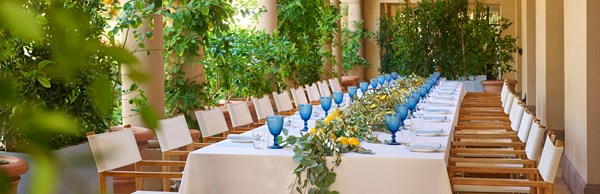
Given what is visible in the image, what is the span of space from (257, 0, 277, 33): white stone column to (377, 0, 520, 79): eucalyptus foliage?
451 cm

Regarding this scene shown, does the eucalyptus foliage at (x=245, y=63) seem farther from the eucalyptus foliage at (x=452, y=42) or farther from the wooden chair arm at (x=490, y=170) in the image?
the eucalyptus foliage at (x=452, y=42)

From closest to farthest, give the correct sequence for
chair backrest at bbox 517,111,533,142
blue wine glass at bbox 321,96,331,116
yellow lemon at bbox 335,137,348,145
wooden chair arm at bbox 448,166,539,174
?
yellow lemon at bbox 335,137,348,145
wooden chair arm at bbox 448,166,539,174
chair backrest at bbox 517,111,533,142
blue wine glass at bbox 321,96,331,116

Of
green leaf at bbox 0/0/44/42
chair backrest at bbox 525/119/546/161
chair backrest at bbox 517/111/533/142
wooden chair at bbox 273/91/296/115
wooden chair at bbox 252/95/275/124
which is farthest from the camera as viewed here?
wooden chair at bbox 273/91/296/115

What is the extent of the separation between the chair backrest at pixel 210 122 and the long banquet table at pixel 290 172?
1.54m

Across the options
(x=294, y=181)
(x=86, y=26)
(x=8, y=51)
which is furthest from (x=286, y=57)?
(x=86, y=26)

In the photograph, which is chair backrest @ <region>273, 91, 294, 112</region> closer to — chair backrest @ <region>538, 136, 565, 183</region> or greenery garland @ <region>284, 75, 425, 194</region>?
greenery garland @ <region>284, 75, 425, 194</region>

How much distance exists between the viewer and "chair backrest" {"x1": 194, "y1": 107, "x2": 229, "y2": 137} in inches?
235

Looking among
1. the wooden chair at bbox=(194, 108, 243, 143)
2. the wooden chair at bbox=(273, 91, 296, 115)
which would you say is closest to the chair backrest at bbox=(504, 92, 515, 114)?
the wooden chair at bbox=(273, 91, 296, 115)

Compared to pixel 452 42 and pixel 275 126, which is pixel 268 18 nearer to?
pixel 452 42

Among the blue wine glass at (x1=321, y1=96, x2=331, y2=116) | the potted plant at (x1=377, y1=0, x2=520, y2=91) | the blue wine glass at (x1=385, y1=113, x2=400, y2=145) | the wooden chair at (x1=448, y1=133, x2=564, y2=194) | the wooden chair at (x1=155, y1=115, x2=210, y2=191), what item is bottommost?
the wooden chair at (x1=448, y1=133, x2=564, y2=194)

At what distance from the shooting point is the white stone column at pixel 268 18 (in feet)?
35.9

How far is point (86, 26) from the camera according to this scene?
1.37ft

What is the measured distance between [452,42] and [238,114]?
842cm

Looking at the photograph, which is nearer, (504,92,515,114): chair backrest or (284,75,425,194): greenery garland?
(284,75,425,194): greenery garland
